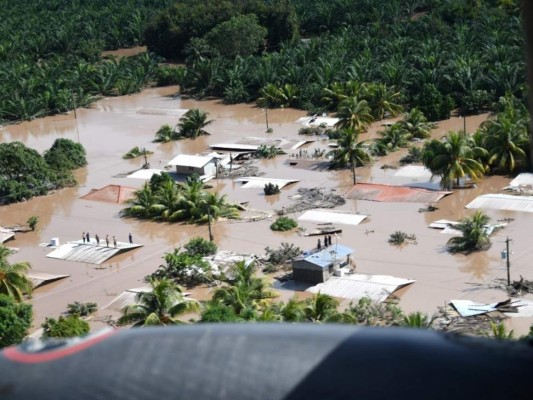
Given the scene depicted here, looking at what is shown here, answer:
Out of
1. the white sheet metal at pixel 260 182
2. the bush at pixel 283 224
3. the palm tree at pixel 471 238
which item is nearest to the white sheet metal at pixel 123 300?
the bush at pixel 283 224

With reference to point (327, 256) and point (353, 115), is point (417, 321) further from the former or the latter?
point (353, 115)

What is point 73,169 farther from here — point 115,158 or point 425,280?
point 425,280

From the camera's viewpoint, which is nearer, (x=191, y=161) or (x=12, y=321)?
(x=12, y=321)

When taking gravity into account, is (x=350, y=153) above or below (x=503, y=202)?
above

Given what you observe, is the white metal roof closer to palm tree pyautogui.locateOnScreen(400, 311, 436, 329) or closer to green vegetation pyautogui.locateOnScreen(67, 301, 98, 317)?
green vegetation pyautogui.locateOnScreen(67, 301, 98, 317)

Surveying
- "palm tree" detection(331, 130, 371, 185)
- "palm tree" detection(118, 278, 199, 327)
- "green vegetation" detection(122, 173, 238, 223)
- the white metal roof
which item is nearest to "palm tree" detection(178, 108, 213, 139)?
the white metal roof

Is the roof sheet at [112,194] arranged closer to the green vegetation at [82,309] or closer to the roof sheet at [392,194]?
the roof sheet at [392,194]

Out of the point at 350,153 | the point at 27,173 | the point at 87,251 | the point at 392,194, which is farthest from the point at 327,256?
the point at 27,173
